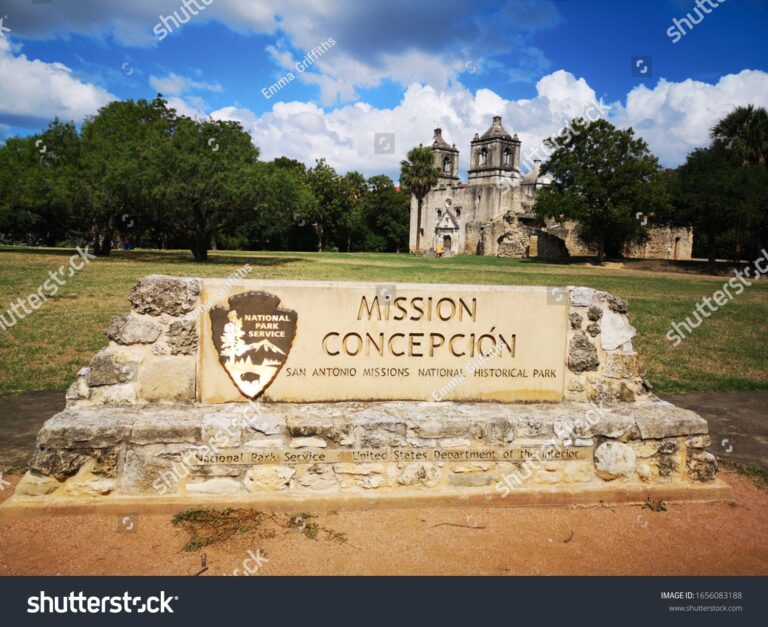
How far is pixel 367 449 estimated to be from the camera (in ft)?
14.6

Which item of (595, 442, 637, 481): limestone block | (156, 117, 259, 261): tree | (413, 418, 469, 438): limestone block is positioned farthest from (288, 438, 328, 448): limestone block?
(156, 117, 259, 261): tree

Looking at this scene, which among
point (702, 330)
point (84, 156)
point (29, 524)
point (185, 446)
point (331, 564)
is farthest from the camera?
point (84, 156)

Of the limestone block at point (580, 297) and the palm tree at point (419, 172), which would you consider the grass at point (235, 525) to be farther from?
the palm tree at point (419, 172)

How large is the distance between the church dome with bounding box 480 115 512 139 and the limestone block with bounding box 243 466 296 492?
65705mm

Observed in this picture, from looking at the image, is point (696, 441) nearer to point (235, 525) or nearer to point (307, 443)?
point (307, 443)

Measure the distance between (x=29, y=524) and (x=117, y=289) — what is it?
44.3 feet

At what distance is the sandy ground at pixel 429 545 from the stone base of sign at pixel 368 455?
0.60ft

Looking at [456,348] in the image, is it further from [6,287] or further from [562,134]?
[562,134]

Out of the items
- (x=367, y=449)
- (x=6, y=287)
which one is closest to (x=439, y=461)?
(x=367, y=449)

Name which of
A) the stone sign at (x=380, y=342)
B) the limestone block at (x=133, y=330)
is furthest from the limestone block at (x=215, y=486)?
the limestone block at (x=133, y=330)

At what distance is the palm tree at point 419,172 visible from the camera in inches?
2338

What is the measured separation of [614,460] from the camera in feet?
15.5

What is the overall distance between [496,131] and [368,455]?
66.4 m

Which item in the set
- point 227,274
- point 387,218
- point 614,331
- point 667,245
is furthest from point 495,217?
point 614,331
